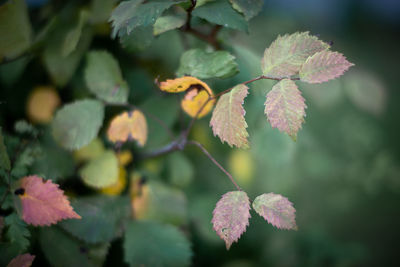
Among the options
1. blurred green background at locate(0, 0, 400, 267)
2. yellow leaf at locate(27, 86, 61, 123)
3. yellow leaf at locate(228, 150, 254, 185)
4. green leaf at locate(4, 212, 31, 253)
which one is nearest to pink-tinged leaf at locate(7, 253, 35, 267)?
green leaf at locate(4, 212, 31, 253)

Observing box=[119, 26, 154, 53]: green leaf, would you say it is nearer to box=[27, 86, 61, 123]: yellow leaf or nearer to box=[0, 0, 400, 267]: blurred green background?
box=[0, 0, 400, 267]: blurred green background

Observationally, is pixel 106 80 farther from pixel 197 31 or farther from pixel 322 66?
pixel 322 66

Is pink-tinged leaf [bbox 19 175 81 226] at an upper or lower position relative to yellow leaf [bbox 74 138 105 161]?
upper

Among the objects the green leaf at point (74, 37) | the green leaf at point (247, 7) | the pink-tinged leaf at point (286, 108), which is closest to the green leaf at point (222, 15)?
the green leaf at point (247, 7)

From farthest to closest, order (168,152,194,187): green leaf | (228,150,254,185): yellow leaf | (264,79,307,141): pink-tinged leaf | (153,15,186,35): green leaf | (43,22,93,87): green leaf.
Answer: (228,150,254,185): yellow leaf < (168,152,194,187): green leaf < (43,22,93,87): green leaf < (153,15,186,35): green leaf < (264,79,307,141): pink-tinged leaf

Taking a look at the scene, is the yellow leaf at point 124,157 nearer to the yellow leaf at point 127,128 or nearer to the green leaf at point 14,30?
the yellow leaf at point 127,128

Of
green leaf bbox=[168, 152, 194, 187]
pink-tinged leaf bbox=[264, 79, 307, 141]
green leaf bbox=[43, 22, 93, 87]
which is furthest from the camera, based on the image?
green leaf bbox=[168, 152, 194, 187]
